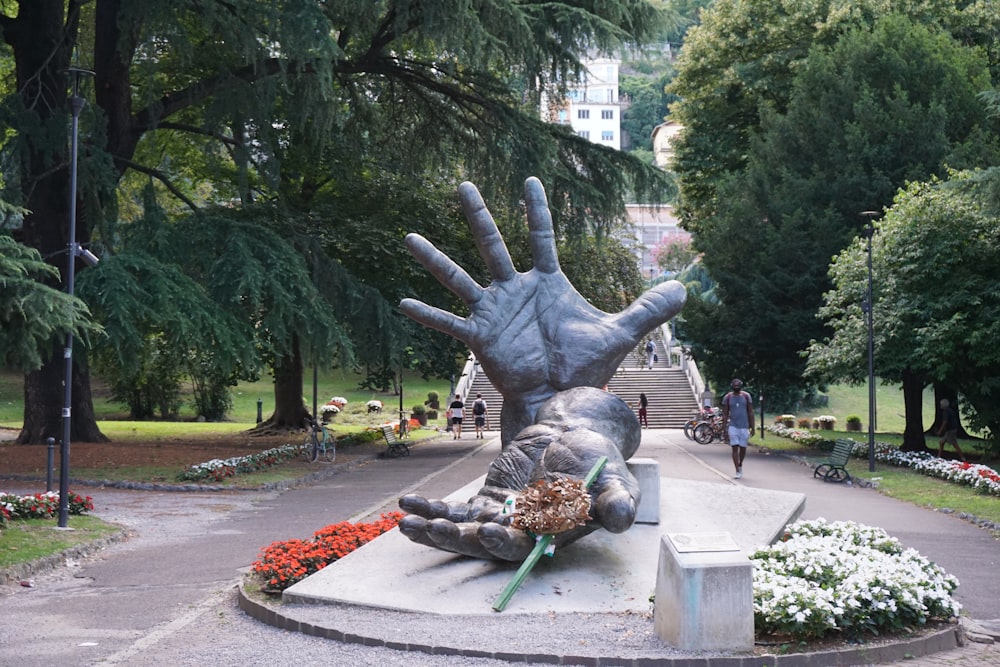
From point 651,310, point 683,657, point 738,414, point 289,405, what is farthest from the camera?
point 289,405

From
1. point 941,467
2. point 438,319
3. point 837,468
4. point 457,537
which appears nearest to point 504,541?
point 457,537

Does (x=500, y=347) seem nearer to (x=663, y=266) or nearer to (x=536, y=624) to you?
(x=536, y=624)

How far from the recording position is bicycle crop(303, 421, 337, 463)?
25.9m

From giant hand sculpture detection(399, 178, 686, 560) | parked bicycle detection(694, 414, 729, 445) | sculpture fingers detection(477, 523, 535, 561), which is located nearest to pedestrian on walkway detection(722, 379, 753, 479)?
giant hand sculpture detection(399, 178, 686, 560)

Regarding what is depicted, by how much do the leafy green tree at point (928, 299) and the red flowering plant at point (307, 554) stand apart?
16.5m

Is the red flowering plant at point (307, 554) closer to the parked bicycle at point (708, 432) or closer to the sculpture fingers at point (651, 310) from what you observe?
the sculpture fingers at point (651, 310)

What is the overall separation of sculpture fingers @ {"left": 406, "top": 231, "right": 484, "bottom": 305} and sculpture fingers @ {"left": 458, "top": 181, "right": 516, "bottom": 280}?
1.22ft

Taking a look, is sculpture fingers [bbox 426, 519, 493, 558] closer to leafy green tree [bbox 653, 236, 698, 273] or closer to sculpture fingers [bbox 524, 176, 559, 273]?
sculpture fingers [bbox 524, 176, 559, 273]

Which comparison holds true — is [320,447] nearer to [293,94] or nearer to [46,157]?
[293,94]

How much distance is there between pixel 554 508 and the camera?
28.1 ft

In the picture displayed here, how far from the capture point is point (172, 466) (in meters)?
22.5

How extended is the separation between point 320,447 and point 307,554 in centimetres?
1690

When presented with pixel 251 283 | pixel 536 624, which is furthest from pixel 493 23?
pixel 536 624

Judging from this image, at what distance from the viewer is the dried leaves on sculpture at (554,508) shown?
851cm
